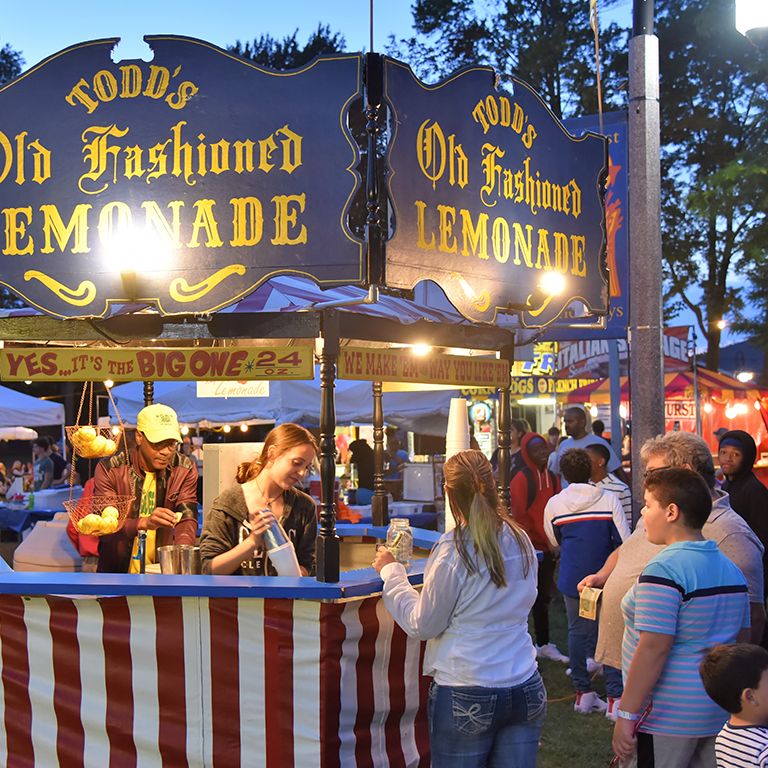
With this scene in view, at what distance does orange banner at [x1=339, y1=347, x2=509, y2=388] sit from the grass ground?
97.0 inches

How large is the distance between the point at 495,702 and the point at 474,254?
2.29 meters

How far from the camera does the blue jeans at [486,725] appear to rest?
3.18 meters

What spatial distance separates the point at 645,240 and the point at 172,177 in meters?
2.94

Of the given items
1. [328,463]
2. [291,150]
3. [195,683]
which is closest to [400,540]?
[328,463]

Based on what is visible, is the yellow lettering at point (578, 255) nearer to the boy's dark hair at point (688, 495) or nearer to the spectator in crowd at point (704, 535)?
the spectator in crowd at point (704, 535)

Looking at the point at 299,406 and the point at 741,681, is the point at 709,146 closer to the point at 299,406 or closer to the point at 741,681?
the point at 299,406

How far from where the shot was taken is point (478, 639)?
3.23 metres

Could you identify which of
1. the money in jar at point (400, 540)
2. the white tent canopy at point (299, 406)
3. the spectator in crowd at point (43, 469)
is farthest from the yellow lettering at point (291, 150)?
the spectator in crowd at point (43, 469)

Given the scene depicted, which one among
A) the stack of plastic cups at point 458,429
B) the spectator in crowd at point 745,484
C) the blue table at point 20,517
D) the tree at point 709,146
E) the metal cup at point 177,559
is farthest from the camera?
the tree at point 709,146

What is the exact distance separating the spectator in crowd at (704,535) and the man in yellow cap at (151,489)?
2.55 metres

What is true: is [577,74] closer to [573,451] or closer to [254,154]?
[573,451]

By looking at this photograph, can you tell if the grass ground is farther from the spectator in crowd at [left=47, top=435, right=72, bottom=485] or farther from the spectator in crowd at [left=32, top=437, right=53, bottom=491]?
the spectator in crowd at [left=47, top=435, right=72, bottom=485]

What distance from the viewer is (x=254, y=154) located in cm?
408

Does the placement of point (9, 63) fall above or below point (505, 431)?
above
